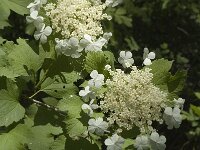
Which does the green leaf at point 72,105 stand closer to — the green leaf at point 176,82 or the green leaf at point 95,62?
the green leaf at point 95,62

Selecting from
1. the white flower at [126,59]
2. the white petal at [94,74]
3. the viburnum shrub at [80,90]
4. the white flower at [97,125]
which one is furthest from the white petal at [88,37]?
the white flower at [97,125]

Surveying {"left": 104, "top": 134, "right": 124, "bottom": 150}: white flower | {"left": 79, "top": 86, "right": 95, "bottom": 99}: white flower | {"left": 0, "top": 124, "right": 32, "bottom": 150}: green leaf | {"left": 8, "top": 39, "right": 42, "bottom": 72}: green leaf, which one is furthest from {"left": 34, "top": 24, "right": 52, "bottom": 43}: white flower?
{"left": 104, "top": 134, "right": 124, "bottom": 150}: white flower

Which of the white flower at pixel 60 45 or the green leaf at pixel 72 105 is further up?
the white flower at pixel 60 45

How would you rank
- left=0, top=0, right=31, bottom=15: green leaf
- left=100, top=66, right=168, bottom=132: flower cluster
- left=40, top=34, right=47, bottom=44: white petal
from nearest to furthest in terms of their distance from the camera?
left=100, top=66, right=168, bottom=132: flower cluster, left=40, top=34, right=47, bottom=44: white petal, left=0, top=0, right=31, bottom=15: green leaf

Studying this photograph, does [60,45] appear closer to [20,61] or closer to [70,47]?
[70,47]

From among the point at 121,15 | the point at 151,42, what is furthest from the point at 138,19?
the point at 121,15

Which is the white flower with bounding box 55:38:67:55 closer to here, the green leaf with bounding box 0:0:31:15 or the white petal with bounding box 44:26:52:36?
the white petal with bounding box 44:26:52:36

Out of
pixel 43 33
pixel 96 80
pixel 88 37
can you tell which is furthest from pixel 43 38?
pixel 96 80
